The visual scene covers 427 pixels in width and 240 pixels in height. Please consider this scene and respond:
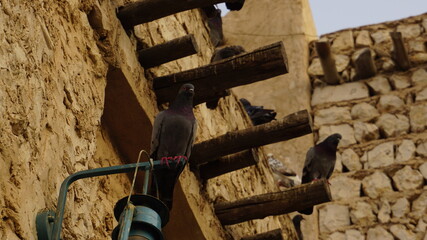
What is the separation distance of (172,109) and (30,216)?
→ 1.72m

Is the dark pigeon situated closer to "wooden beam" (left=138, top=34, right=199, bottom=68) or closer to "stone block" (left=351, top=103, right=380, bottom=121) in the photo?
"wooden beam" (left=138, top=34, right=199, bottom=68)

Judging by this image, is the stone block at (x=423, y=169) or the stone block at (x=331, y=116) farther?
the stone block at (x=331, y=116)

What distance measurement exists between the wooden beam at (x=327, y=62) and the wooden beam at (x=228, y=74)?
19.7 ft

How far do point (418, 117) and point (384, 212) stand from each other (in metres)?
1.40

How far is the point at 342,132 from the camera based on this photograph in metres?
11.2

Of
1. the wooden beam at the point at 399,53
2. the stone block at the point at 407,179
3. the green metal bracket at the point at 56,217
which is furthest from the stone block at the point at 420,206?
the green metal bracket at the point at 56,217

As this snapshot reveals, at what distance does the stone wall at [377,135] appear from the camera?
10156mm

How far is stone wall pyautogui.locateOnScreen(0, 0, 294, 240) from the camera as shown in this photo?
330 cm

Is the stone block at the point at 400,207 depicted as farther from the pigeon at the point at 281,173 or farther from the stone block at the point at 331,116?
the stone block at the point at 331,116

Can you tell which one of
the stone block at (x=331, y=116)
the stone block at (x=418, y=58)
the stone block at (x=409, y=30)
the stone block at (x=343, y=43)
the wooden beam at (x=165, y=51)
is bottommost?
the wooden beam at (x=165, y=51)

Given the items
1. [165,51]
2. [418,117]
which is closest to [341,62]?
[418,117]

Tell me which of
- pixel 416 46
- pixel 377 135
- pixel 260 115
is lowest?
pixel 377 135

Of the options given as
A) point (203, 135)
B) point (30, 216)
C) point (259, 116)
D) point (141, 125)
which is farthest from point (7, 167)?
point (259, 116)

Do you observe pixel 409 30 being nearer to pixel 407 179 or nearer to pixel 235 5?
pixel 407 179
